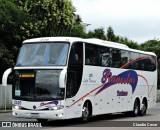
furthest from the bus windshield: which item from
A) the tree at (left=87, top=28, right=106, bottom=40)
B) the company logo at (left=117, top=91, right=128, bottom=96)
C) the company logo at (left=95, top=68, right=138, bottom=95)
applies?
the tree at (left=87, top=28, right=106, bottom=40)

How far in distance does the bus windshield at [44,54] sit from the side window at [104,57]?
9.41ft

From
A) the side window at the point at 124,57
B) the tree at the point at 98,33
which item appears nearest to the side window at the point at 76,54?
the side window at the point at 124,57

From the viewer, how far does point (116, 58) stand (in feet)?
74.4

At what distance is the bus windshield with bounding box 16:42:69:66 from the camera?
1816cm

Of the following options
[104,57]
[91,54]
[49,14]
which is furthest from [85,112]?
[49,14]

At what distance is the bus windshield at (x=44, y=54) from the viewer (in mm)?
18156

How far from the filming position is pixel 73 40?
18.7 meters

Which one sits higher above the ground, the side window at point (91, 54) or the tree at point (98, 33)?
the tree at point (98, 33)

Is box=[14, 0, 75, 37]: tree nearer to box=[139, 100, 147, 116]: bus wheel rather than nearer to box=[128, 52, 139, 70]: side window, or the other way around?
box=[139, 100, 147, 116]: bus wheel

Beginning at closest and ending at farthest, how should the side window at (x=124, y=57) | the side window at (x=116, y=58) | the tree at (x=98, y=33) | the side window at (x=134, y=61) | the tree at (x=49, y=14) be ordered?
the side window at (x=116, y=58)
the side window at (x=124, y=57)
the side window at (x=134, y=61)
the tree at (x=49, y=14)
the tree at (x=98, y=33)

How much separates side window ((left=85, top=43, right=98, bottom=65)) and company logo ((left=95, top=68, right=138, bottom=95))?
119cm

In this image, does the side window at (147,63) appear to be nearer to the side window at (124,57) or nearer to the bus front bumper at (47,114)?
the side window at (124,57)

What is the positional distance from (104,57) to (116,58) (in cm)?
153

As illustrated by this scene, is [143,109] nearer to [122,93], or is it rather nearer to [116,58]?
[122,93]
